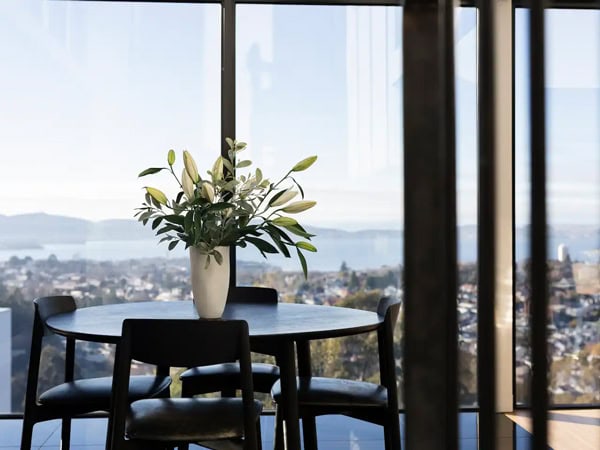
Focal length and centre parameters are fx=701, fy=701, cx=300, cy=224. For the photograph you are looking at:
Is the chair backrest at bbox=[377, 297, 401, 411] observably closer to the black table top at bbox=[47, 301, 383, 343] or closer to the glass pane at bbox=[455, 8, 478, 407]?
the black table top at bbox=[47, 301, 383, 343]

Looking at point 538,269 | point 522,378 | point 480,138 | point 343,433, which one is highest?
point 480,138

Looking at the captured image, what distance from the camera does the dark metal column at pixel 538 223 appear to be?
79 centimetres

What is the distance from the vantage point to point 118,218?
406 cm

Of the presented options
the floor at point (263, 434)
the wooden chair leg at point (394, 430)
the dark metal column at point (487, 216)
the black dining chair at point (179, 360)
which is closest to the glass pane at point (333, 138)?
the floor at point (263, 434)

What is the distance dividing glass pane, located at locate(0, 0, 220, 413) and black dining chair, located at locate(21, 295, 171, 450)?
1.14 metres

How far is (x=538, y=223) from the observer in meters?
0.79

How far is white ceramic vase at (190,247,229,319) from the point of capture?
8.69ft

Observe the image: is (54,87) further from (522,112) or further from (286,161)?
(522,112)

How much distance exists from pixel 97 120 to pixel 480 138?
3.46 meters

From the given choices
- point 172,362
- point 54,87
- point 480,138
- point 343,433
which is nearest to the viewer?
point 480,138

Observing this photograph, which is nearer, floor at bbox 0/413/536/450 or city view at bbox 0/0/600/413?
floor at bbox 0/413/536/450

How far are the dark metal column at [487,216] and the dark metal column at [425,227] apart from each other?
269mm

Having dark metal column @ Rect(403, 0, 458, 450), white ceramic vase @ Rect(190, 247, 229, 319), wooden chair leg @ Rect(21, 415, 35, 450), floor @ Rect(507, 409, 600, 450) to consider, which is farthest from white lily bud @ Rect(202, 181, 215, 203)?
floor @ Rect(507, 409, 600, 450)

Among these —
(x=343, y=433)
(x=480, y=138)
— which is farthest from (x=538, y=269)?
(x=343, y=433)
